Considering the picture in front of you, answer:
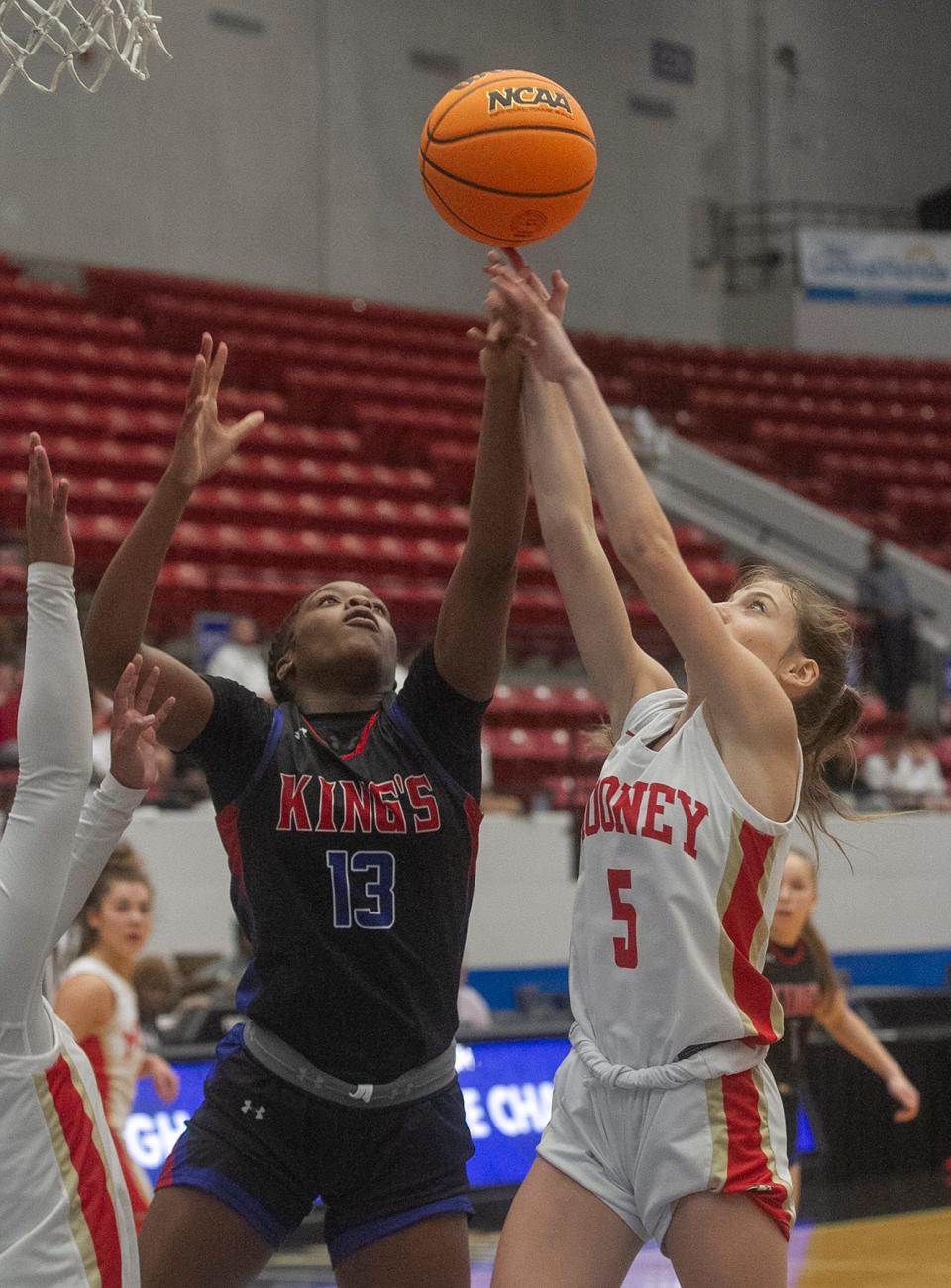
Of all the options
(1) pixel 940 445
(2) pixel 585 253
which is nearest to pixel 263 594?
(1) pixel 940 445

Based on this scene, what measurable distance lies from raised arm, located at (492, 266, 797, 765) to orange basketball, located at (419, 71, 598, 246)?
51 cm

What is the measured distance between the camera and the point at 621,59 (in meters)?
20.2

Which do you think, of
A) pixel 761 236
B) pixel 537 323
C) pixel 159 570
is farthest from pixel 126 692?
pixel 761 236

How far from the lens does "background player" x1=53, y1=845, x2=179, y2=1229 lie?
4.86 metres

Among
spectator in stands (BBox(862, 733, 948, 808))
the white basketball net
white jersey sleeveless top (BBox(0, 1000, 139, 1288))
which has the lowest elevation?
spectator in stands (BBox(862, 733, 948, 808))

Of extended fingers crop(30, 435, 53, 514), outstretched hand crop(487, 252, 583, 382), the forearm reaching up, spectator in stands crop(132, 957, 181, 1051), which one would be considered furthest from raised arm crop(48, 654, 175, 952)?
spectator in stands crop(132, 957, 181, 1051)

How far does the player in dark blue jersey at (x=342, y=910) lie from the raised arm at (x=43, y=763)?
47cm

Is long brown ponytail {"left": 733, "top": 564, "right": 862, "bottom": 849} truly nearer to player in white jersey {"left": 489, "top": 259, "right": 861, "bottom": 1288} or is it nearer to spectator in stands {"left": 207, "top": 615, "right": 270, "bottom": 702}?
player in white jersey {"left": 489, "top": 259, "right": 861, "bottom": 1288}

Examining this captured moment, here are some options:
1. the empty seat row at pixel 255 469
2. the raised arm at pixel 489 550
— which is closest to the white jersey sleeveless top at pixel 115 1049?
the raised arm at pixel 489 550

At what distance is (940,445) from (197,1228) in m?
15.6

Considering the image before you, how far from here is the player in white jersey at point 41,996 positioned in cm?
244

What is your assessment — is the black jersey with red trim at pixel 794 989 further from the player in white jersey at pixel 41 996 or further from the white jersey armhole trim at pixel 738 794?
the player in white jersey at pixel 41 996

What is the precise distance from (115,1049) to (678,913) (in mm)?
2530

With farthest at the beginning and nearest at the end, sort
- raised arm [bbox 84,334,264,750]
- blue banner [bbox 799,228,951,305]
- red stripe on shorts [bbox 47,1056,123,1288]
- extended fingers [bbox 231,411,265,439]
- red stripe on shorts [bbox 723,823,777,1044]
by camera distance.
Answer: blue banner [bbox 799,228,951,305] < extended fingers [bbox 231,411,265,439] < raised arm [bbox 84,334,264,750] < red stripe on shorts [bbox 723,823,777,1044] < red stripe on shorts [bbox 47,1056,123,1288]
